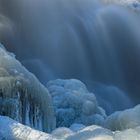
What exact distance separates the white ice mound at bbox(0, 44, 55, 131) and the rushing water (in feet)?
34.2

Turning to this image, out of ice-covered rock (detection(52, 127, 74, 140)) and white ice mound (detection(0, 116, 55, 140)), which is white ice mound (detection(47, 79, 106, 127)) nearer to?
ice-covered rock (detection(52, 127, 74, 140))

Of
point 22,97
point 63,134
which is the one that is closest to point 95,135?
point 63,134

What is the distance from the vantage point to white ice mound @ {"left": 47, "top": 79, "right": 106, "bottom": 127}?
1264cm

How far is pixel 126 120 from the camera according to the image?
29.8ft

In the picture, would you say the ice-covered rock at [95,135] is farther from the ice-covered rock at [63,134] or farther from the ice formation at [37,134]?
the ice-covered rock at [63,134]

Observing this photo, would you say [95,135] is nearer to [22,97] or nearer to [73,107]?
[22,97]

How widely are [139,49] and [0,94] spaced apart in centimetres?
2067

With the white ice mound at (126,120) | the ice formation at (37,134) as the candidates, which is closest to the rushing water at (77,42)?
the white ice mound at (126,120)

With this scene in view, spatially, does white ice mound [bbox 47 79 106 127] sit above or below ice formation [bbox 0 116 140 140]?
above

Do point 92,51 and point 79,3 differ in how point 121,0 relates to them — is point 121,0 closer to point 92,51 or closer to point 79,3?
point 79,3

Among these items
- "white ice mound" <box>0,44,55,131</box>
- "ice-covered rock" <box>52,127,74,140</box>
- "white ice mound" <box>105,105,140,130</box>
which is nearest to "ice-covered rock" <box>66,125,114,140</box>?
"ice-covered rock" <box>52,127,74,140</box>

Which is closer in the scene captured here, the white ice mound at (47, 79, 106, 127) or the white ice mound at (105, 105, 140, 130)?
the white ice mound at (105, 105, 140, 130)

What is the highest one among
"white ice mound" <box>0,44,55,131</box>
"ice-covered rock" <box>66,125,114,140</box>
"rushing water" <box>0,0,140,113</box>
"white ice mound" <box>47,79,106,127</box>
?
"rushing water" <box>0,0,140,113</box>

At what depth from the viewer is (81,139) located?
14.3 feet
